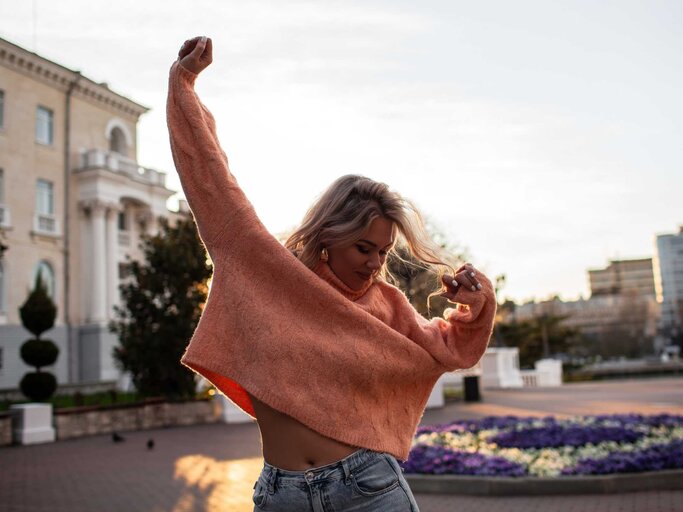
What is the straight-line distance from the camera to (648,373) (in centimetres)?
6475

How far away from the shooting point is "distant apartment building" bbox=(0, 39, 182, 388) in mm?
30531

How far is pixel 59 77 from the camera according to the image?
33.0 m

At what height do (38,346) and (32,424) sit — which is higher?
(38,346)

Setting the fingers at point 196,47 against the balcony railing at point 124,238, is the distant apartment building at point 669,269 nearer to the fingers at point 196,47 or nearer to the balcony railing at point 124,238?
the balcony railing at point 124,238

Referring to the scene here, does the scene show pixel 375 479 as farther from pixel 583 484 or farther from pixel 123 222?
pixel 123 222

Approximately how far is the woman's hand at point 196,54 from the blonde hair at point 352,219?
60cm

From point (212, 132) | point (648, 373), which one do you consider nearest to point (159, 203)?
point (212, 132)

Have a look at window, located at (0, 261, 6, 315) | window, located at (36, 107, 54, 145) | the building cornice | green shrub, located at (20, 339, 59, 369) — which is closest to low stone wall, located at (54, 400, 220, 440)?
green shrub, located at (20, 339, 59, 369)

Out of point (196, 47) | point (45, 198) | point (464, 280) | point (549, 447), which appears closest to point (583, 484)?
point (549, 447)

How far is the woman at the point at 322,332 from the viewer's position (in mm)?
2166

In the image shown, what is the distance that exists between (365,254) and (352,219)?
0.12m

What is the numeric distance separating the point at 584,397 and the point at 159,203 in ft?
79.2

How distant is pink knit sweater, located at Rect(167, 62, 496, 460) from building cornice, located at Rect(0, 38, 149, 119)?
→ 31619 millimetres

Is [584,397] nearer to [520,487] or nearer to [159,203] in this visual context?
[520,487]
